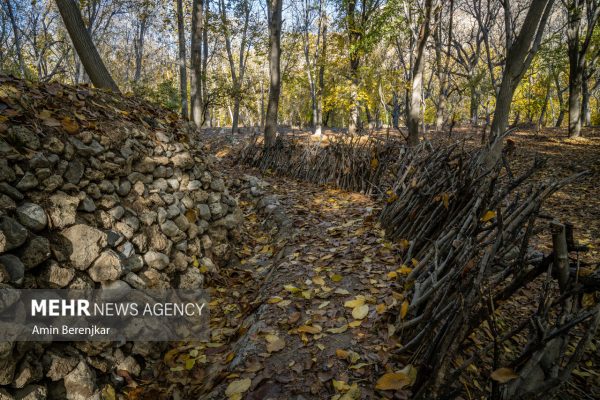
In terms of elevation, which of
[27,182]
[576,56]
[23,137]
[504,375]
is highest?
[576,56]

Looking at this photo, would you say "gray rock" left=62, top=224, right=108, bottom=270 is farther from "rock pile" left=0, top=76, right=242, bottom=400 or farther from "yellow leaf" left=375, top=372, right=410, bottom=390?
"yellow leaf" left=375, top=372, right=410, bottom=390

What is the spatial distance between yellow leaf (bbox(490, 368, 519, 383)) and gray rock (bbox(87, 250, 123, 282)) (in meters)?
2.42

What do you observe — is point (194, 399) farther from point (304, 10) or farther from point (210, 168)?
point (304, 10)

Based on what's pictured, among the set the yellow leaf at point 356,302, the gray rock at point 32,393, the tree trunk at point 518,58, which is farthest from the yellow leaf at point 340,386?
the tree trunk at point 518,58

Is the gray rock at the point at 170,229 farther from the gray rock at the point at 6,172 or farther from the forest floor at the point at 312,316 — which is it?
the gray rock at the point at 6,172

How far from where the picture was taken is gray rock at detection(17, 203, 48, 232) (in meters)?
2.04

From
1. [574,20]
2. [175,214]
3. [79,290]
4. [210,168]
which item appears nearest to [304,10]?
[574,20]

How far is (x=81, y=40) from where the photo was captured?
185 inches

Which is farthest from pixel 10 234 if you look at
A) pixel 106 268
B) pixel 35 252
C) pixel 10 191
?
pixel 106 268

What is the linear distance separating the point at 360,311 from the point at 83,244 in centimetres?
201

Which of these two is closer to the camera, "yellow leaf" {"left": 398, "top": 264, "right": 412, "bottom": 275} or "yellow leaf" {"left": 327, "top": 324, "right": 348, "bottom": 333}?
"yellow leaf" {"left": 327, "top": 324, "right": 348, "bottom": 333}

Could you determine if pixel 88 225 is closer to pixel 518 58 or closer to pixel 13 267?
pixel 13 267

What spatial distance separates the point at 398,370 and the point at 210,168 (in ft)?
11.0

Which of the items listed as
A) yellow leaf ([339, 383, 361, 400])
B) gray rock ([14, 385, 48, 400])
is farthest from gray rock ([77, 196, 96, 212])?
yellow leaf ([339, 383, 361, 400])
